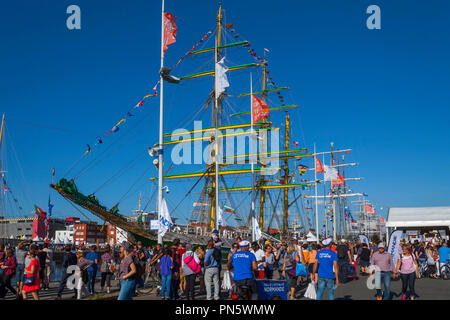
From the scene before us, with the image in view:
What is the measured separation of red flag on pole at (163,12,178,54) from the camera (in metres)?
19.1

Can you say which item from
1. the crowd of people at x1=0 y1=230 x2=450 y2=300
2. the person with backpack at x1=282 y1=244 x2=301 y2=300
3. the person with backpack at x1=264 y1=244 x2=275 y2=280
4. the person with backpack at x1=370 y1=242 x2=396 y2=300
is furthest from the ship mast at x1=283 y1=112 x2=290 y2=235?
the person with backpack at x1=370 y1=242 x2=396 y2=300

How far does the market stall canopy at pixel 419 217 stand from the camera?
2967 cm

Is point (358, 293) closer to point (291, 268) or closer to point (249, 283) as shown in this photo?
point (291, 268)

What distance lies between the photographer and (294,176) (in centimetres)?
5919

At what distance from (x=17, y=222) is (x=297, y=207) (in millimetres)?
111152

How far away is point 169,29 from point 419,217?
21.9 m

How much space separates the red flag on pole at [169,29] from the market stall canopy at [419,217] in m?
19.7

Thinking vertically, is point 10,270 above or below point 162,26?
below

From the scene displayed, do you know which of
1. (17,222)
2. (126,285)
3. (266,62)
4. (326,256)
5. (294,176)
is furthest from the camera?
(17,222)

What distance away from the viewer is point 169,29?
19.2 m

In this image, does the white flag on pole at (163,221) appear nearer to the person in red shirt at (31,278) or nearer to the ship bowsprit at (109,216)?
the person in red shirt at (31,278)

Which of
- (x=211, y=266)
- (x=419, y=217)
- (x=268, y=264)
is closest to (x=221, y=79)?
(x=268, y=264)
